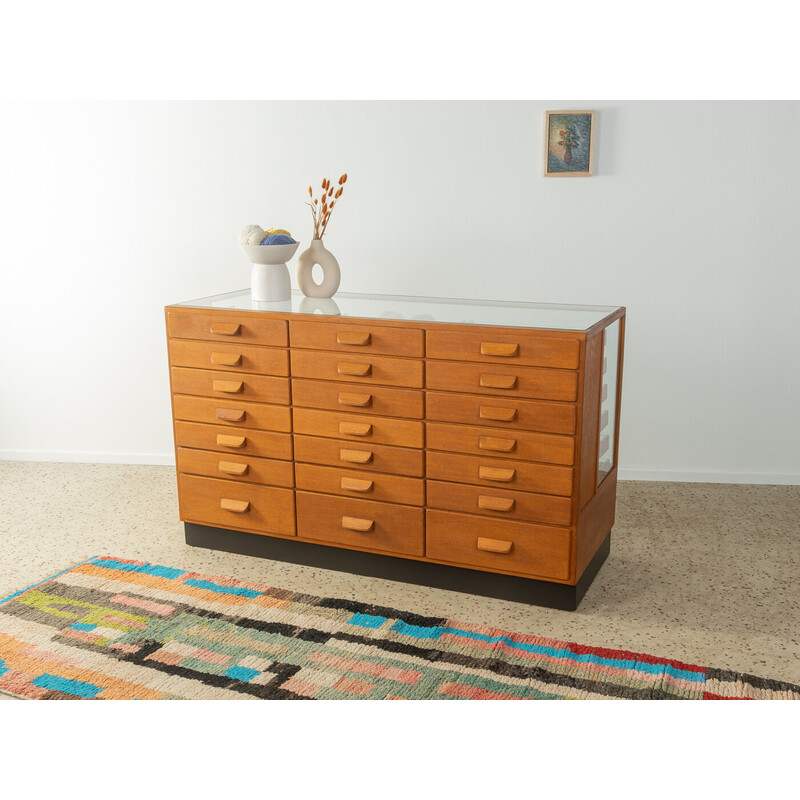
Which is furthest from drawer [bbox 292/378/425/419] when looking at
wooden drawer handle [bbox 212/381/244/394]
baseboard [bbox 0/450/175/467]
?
baseboard [bbox 0/450/175/467]

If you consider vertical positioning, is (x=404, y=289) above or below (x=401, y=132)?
below

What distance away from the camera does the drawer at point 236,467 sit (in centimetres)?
326

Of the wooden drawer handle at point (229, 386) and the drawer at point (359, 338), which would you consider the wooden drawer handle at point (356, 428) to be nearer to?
the drawer at point (359, 338)

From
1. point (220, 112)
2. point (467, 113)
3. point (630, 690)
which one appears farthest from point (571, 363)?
point (220, 112)

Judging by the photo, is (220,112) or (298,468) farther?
(220,112)

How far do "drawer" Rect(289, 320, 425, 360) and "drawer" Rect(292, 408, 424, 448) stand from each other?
236 millimetres

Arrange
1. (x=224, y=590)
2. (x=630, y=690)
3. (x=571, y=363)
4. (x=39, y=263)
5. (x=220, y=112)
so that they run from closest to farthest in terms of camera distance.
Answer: (x=630, y=690), (x=571, y=363), (x=224, y=590), (x=220, y=112), (x=39, y=263)

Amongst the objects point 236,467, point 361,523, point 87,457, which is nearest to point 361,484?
point 361,523

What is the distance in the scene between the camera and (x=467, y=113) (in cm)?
398

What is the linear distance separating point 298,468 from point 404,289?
1.33 meters

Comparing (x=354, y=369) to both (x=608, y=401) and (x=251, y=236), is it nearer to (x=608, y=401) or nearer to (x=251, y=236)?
(x=251, y=236)

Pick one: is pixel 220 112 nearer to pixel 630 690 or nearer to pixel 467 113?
pixel 467 113

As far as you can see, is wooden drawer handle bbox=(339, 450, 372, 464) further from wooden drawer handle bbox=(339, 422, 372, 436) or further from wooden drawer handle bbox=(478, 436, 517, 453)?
wooden drawer handle bbox=(478, 436, 517, 453)

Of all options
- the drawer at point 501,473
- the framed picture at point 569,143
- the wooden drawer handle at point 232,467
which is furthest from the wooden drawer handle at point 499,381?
the framed picture at point 569,143
